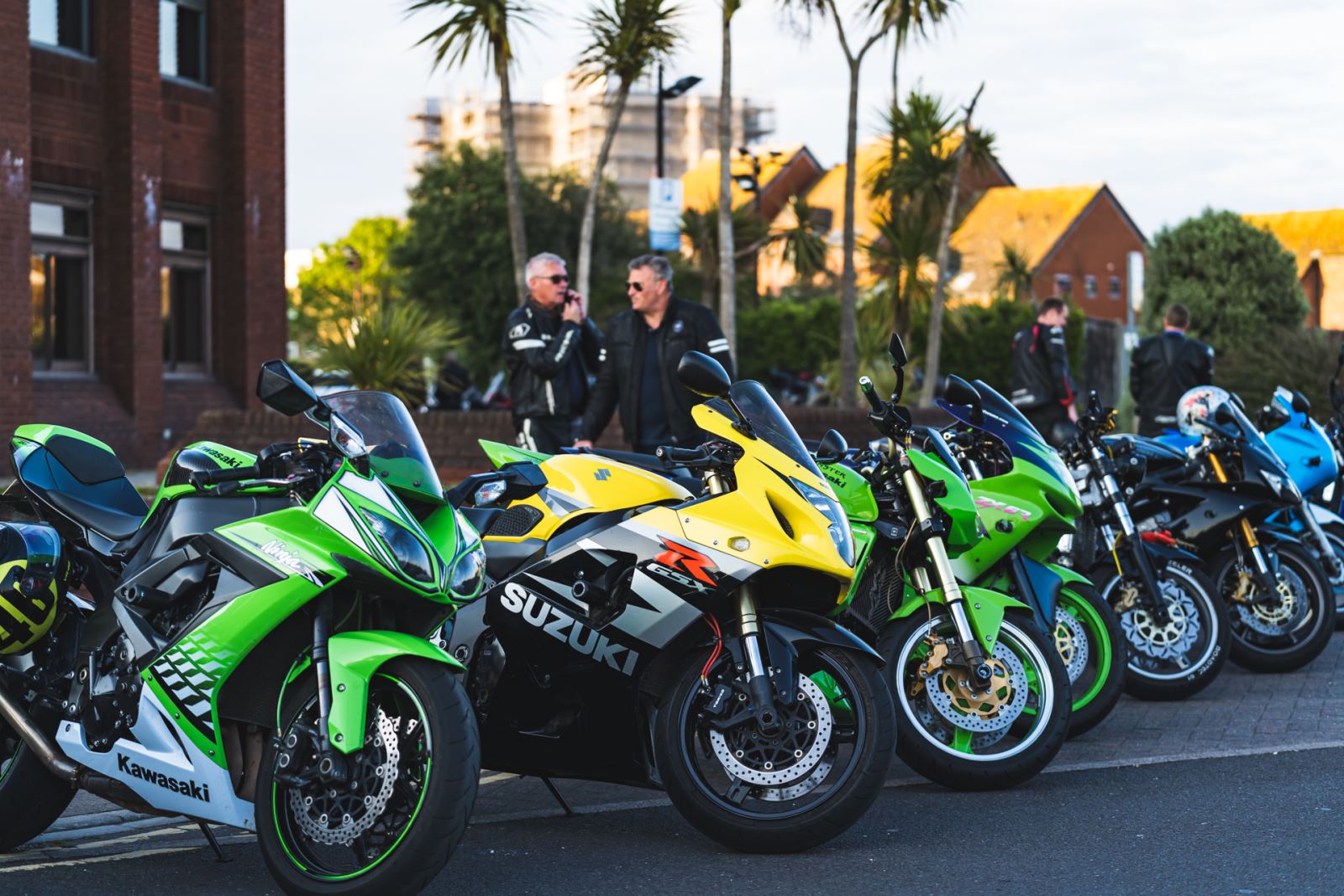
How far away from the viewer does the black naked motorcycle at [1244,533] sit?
27.7 feet

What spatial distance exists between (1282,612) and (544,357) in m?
4.05

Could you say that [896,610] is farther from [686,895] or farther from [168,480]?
[168,480]

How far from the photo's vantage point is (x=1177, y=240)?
36469 mm

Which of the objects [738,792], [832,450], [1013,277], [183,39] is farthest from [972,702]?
[1013,277]

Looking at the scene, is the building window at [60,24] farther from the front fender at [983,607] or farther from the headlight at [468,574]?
the headlight at [468,574]

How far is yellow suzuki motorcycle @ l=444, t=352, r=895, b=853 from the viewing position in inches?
193

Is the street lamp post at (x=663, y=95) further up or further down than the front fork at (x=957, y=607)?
further up

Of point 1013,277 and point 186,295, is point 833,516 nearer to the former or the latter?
point 186,295

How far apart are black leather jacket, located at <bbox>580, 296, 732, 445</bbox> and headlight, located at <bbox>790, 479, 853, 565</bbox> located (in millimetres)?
3296

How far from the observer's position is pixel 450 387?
2369 cm

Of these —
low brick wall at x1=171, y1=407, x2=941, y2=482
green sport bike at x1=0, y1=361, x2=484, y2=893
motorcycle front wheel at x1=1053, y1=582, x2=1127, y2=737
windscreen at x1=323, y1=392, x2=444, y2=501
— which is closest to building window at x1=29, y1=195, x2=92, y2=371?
low brick wall at x1=171, y1=407, x2=941, y2=482

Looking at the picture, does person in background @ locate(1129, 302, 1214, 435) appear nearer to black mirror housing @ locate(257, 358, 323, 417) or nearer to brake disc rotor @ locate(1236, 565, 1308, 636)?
brake disc rotor @ locate(1236, 565, 1308, 636)

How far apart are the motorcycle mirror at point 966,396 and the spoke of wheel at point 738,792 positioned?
222 cm

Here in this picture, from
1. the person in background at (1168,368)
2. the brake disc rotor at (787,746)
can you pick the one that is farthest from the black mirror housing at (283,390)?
the person in background at (1168,368)
